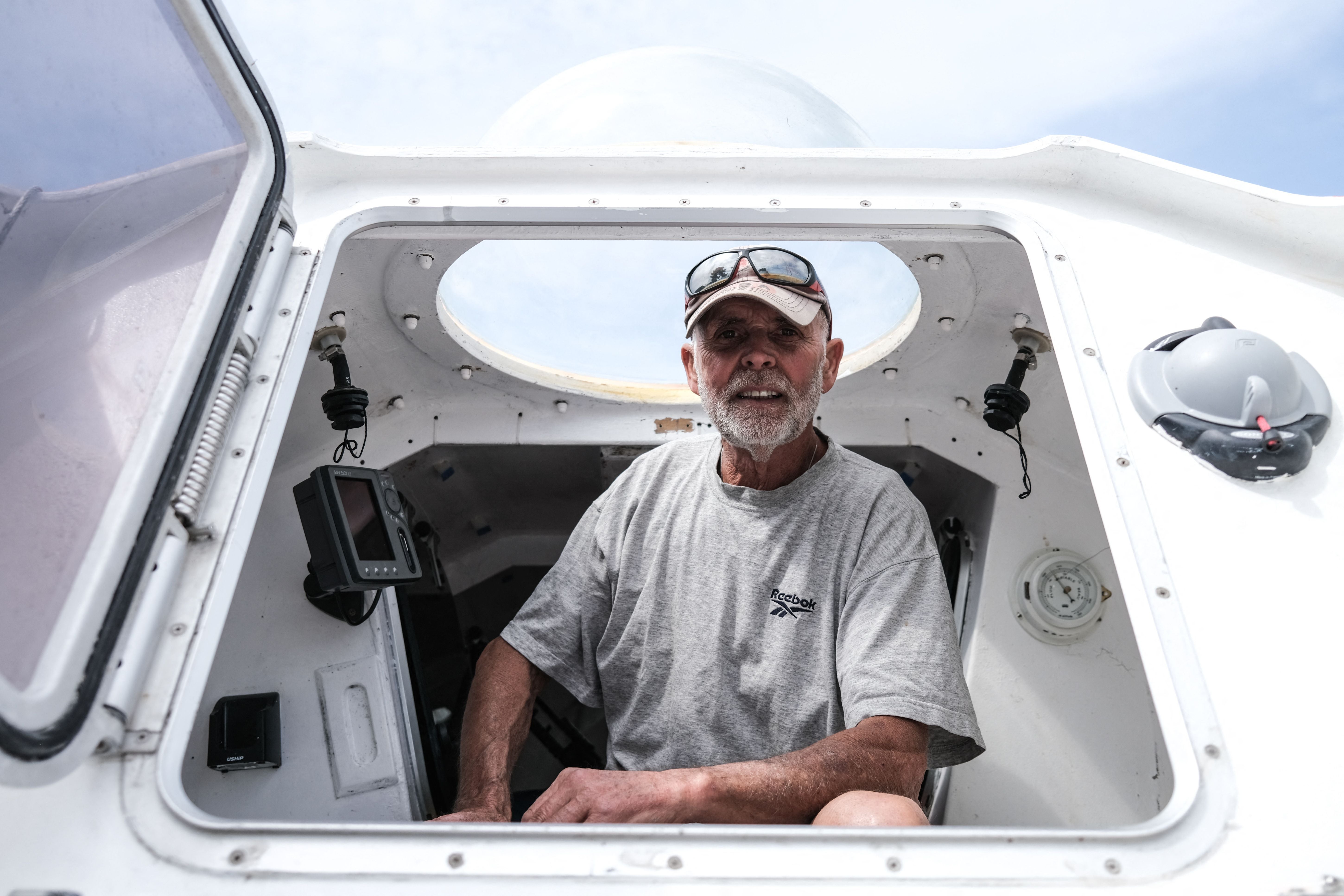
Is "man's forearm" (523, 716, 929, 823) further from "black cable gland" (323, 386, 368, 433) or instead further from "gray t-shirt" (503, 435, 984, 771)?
"black cable gland" (323, 386, 368, 433)

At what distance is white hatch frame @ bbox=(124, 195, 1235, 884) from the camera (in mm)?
902

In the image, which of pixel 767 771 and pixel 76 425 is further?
pixel 767 771

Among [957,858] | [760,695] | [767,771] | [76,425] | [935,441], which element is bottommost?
[957,858]

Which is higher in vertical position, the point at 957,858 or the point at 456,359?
the point at 456,359

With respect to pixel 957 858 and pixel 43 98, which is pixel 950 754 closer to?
pixel 957 858

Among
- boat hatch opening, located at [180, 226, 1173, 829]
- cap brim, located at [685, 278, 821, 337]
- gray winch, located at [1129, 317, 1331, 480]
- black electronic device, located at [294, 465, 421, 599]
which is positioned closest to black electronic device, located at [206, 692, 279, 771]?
boat hatch opening, located at [180, 226, 1173, 829]

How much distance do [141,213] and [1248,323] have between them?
1577 mm

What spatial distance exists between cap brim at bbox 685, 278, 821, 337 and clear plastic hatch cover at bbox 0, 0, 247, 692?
826mm

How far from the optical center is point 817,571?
64.8 inches

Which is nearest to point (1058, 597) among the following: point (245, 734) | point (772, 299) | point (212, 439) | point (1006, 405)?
point (1006, 405)

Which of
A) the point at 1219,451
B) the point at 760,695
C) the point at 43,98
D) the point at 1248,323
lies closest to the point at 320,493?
the point at 43,98

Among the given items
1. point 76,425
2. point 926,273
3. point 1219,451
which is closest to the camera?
point 76,425

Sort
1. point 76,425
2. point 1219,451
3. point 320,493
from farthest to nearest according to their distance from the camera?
1. point 320,493
2. point 1219,451
3. point 76,425

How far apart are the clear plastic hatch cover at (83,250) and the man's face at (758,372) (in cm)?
88
